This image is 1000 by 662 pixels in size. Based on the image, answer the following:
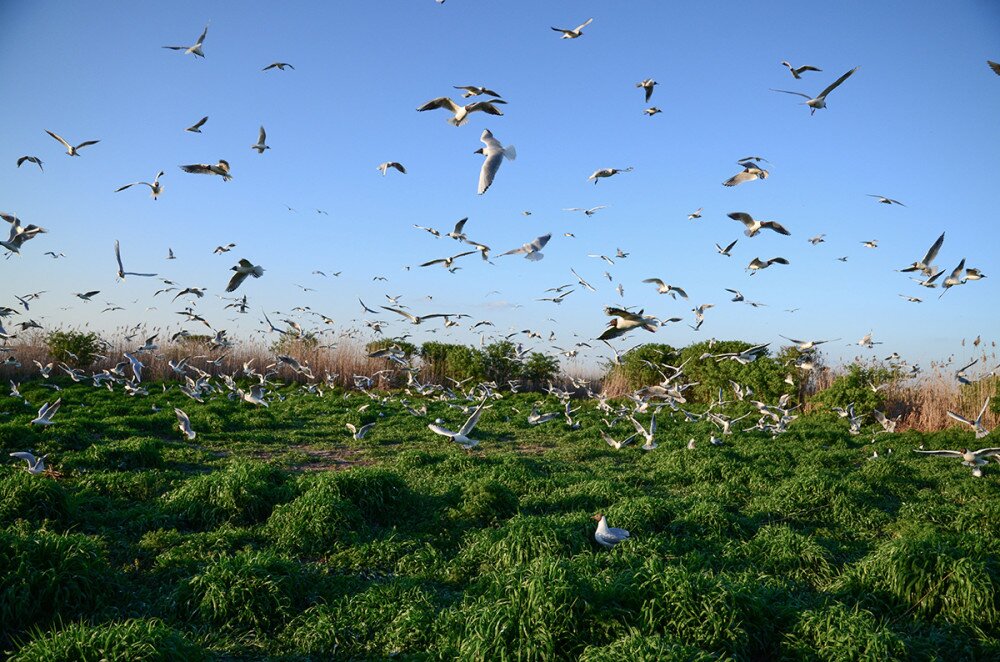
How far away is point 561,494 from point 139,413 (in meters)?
12.2

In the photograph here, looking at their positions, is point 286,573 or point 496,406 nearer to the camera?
A: point 286,573

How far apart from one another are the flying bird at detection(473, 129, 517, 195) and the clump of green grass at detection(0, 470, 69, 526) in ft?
20.2

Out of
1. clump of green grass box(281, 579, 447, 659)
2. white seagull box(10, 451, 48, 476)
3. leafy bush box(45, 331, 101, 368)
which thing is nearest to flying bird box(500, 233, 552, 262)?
clump of green grass box(281, 579, 447, 659)

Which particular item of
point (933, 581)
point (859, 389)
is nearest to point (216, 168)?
point (933, 581)

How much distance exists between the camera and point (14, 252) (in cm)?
859

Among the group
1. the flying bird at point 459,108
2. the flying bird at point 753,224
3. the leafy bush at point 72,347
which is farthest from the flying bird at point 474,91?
the leafy bush at point 72,347

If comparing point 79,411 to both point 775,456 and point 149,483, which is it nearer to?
point 149,483

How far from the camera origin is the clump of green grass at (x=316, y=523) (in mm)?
6512

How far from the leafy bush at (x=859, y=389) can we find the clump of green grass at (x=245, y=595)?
52.9ft

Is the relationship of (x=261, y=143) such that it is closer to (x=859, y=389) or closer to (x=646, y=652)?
(x=646, y=652)

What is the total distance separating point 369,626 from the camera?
16.1 ft

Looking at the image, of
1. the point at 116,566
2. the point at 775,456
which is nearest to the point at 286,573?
the point at 116,566

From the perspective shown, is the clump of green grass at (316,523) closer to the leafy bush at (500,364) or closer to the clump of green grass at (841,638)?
the clump of green grass at (841,638)

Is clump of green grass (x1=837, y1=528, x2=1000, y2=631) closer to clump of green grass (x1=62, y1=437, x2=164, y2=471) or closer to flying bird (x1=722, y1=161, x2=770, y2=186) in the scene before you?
flying bird (x1=722, y1=161, x2=770, y2=186)
